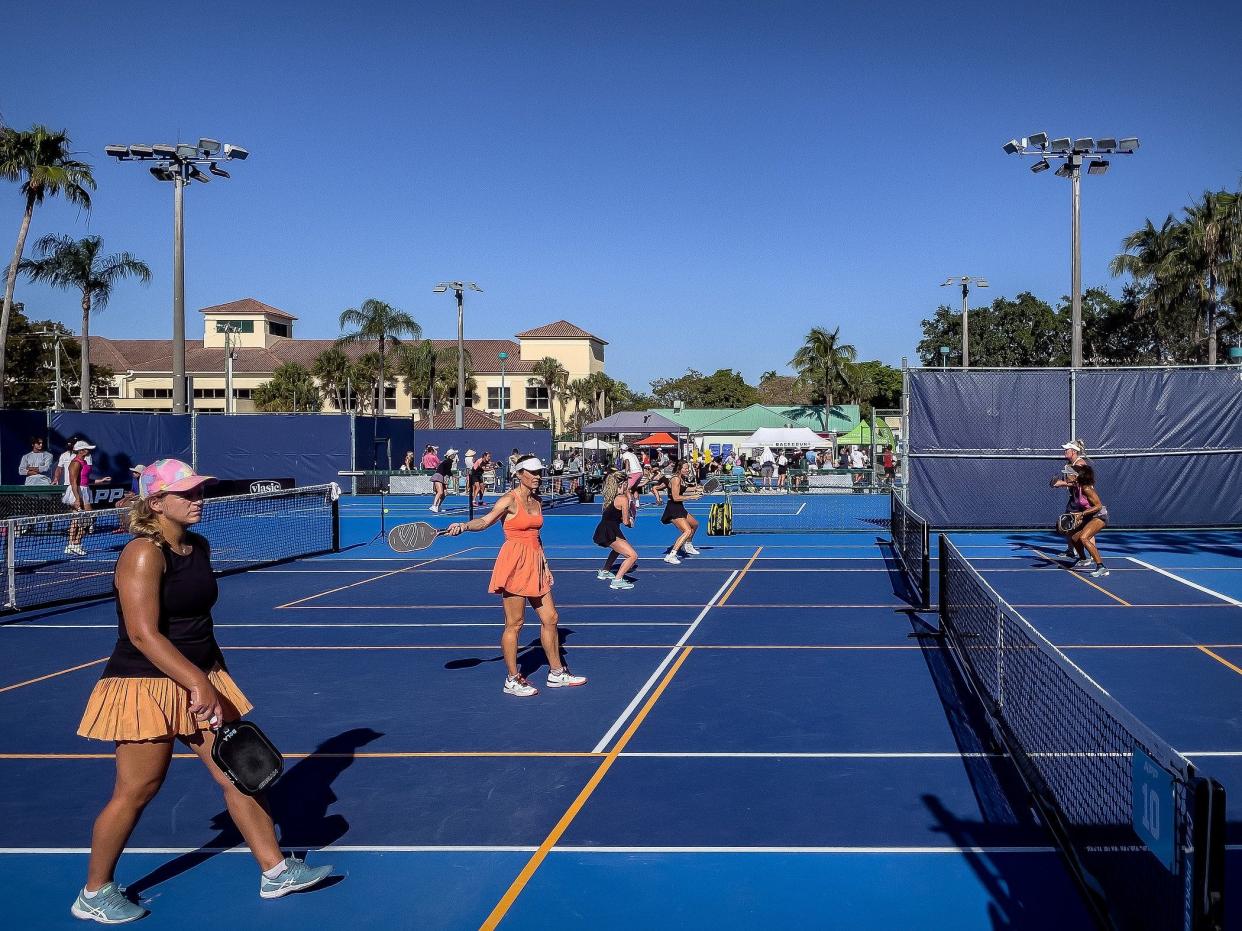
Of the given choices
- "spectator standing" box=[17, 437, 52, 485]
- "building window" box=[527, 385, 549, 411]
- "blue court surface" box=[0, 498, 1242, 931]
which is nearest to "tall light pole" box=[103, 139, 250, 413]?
"spectator standing" box=[17, 437, 52, 485]

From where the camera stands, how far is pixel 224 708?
5.07 meters

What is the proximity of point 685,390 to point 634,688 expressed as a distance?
11246cm

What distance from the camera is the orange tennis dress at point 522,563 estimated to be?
9.12m

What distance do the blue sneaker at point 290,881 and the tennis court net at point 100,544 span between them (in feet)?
23.6

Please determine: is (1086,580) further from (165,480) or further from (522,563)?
(165,480)

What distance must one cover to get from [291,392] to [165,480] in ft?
291

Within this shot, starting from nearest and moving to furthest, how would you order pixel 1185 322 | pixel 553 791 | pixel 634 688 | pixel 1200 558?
pixel 553 791 → pixel 634 688 → pixel 1200 558 → pixel 1185 322

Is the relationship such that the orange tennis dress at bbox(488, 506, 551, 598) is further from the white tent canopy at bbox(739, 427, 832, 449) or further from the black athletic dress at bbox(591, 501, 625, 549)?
the white tent canopy at bbox(739, 427, 832, 449)

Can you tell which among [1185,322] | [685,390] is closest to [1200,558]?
[1185,322]

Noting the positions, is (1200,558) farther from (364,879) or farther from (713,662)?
(364,879)

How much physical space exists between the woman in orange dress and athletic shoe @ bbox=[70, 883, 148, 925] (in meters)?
4.23

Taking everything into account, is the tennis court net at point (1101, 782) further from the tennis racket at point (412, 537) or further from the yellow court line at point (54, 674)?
the yellow court line at point (54, 674)

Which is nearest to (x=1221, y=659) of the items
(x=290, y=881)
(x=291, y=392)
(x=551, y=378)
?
(x=290, y=881)

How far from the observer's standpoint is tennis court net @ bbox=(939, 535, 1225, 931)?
11.2ft
